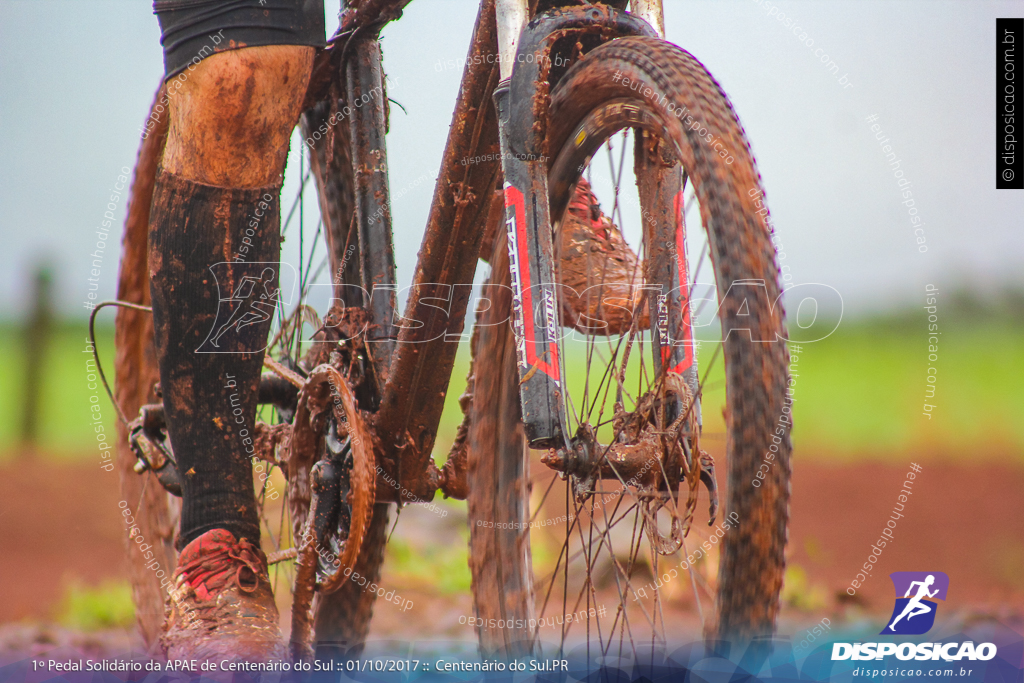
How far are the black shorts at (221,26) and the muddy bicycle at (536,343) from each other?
0.21m

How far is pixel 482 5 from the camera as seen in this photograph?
948 mm

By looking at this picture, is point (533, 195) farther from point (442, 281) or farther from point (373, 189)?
point (373, 189)

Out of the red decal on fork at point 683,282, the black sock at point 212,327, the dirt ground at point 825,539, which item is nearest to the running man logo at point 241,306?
the black sock at point 212,327

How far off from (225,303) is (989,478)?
2.22 meters

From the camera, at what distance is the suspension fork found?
813 mm

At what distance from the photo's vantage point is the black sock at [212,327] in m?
1.01

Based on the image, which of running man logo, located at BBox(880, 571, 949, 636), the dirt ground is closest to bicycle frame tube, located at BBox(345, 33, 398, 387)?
running man logo, located at BBox(880, 571, 949, 636)

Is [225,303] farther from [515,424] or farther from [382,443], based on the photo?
[515,424]

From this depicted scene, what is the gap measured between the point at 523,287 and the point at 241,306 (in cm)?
38

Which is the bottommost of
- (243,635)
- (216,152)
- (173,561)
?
(173,561)

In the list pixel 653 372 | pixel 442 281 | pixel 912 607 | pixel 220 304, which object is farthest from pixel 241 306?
pixel 912 607

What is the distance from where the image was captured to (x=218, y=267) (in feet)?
3.34

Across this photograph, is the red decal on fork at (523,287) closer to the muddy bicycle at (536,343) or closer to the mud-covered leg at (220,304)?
the muddy bicycle at (536,343)

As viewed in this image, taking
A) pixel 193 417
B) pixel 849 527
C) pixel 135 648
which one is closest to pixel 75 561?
pixel 135 648
